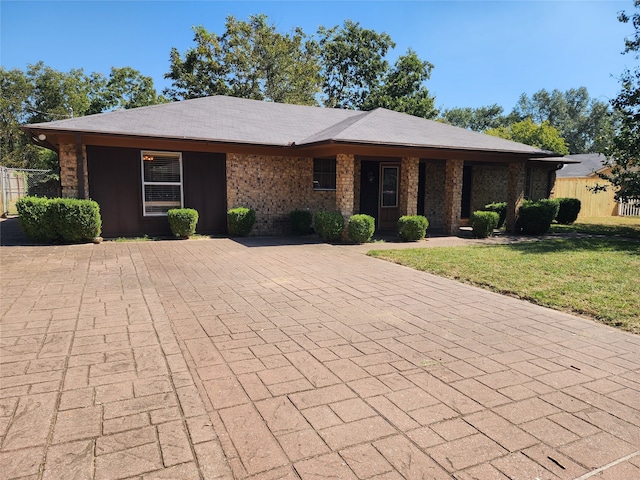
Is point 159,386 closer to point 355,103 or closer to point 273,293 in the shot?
point 273,293

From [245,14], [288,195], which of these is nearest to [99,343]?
[288,195]

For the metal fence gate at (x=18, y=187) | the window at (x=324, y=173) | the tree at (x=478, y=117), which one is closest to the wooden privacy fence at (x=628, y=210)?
the window at (x=324, y=173)

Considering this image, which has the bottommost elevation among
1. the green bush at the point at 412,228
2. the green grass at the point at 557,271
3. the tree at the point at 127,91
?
the green grass at the point at 557,271

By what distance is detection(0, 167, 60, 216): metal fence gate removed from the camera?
1711cm

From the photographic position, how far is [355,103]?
3225cm

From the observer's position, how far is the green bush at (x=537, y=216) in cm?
1375

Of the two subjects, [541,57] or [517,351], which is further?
[541,57]

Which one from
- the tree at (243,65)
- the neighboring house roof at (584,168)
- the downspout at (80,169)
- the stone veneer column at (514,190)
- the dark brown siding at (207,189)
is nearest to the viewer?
the downspout at (80,169)

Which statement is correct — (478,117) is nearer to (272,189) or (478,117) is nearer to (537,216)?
(537,216)

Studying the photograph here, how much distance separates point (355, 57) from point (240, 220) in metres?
23.8

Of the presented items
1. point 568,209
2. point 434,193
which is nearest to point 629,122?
point 568,209

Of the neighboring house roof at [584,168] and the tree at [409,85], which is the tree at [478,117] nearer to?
the neighboring house roof at [584,168]

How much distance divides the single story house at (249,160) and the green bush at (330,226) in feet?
1.80

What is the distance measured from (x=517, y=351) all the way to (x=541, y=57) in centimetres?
1657
